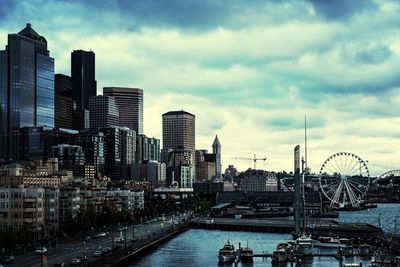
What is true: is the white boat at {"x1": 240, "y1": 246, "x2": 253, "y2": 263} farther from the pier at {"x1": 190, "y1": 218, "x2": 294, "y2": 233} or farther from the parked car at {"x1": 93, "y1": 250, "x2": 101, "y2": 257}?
the pier at {"x1": 190, "y1": 218, "x2": 294, "y2": 233}

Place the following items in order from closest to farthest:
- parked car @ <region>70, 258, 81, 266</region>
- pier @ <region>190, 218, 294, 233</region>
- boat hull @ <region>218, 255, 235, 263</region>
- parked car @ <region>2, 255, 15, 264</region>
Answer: parked car @ <region>70, 258, 81, 266</region> < parked car @ <region>2, 255, 15, 264</region> < boat hull @ <region>218, 255, 235, 263</region> < pier @ <region>190, 218, 294, 233</region>

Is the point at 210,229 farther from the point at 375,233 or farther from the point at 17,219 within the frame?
the point at 17,219

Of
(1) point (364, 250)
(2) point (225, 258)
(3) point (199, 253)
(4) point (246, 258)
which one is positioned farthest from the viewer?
(3) point (199, 253)

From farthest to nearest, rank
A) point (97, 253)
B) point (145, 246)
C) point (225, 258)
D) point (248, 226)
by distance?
point (248, 226)
point (145, 246)
point (225, 258)
point (97, 253)

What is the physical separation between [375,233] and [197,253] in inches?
1496

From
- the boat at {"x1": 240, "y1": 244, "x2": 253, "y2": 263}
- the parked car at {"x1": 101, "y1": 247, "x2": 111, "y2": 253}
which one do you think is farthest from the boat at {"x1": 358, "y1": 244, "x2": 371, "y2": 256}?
the parked car at {"x1": 101, "y1": 247, "x2": 111, "y2": 253}

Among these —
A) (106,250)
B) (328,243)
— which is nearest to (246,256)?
(106,250)

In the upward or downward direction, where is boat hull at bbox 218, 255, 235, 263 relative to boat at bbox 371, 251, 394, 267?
downward

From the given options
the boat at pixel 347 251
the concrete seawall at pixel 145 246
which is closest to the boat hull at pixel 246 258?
the boat at pixel 347 251

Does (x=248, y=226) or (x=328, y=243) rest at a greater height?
(x=328, y=243)

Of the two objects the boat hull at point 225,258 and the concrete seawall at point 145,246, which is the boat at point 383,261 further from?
the concrete seawall at point 145,246

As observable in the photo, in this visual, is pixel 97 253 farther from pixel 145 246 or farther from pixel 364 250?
pixel 364 250

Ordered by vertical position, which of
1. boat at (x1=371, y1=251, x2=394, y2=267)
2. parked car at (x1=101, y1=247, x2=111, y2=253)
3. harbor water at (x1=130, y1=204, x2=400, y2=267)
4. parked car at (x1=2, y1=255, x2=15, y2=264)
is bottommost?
harbor water at (x1=130, y1=204, x2=400, y2=267)

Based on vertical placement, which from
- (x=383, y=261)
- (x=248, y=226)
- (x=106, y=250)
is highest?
(x=106, y=250)
